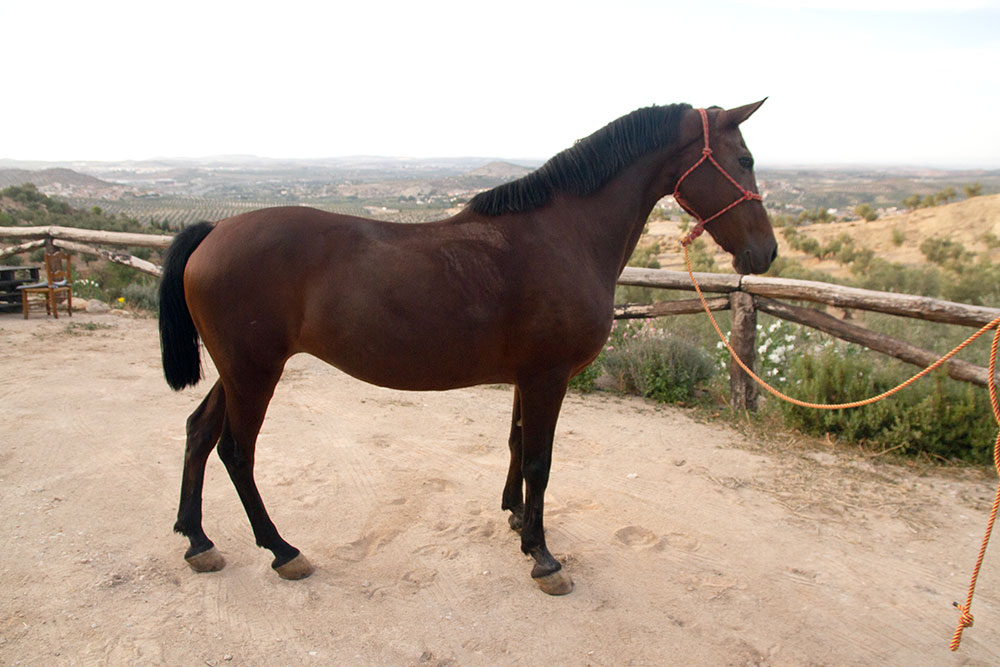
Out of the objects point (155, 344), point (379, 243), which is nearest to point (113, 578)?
point (379, 243)

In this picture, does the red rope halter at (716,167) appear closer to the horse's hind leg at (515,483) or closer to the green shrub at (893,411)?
the horse's hind leg at (515,483)

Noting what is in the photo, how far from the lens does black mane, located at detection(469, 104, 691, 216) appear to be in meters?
3.14

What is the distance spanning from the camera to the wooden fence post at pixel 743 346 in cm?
591

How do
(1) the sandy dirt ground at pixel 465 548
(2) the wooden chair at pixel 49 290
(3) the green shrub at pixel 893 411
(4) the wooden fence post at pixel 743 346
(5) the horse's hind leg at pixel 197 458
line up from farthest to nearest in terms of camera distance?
(2) the wooden chair at pixel 49 290 < (4) the wooden fence post at pixel 743 346 < (3) the green shrub at pixel 893 411 < (5) the horse's hind leg at pixel 197 458 < (1) the sandy dirt ground at pixel 465 548

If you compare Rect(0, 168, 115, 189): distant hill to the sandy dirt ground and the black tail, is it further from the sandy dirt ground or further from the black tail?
the black tail

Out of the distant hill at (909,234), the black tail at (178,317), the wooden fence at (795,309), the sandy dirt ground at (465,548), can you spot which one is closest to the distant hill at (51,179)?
the distant hill at (909,234)

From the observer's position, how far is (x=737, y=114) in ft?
10.0

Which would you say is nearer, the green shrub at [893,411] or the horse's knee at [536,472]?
the horse's knee at [536,472]

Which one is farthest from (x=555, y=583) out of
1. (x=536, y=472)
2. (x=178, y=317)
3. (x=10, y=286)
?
(x=10, y=286)

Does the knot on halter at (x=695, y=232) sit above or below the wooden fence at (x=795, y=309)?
A: above

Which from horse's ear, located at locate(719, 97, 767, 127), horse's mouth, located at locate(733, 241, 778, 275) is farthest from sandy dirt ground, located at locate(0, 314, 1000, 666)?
horse's ear, located at locate(719, 97, 767, 127)

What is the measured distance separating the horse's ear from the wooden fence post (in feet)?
10.2

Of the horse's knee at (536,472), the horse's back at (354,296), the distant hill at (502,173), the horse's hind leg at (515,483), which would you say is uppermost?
the distant hill at (502,173)

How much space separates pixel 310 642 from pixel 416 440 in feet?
7.71
